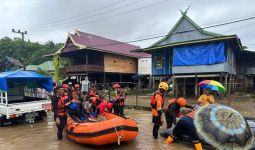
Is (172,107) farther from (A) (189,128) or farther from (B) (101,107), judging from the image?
(B) (101,107)

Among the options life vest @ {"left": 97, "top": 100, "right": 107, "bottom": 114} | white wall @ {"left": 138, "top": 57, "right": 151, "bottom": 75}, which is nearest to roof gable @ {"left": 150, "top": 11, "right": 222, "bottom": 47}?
white wall @ {"left": 138, "top": 57, "right": 151, "bottom": 75}

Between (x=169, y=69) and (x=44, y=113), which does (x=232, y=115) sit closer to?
(x=44, y=113)

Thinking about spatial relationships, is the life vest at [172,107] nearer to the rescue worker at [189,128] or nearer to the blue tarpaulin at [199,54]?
the rescue worker at [189,128]

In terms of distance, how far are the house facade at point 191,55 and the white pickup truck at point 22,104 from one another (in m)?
10.1

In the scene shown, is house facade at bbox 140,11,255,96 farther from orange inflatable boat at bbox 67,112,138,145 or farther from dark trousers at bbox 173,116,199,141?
orange inflatable boat at bbox 67,112,138,145

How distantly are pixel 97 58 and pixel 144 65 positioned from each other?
629cm

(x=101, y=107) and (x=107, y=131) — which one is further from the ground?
(x=101, y=107)

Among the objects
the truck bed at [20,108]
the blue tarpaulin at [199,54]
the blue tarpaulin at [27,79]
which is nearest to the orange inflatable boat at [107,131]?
the truck bed at [20,108]

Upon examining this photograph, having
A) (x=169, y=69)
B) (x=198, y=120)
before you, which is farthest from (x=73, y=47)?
(x=198, y=120)

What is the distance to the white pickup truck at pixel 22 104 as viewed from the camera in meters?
10.0

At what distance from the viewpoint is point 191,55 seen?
1942cm

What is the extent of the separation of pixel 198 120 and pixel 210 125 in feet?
0.98

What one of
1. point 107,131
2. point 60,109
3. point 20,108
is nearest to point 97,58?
point 20,108

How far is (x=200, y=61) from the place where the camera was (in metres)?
19.0
